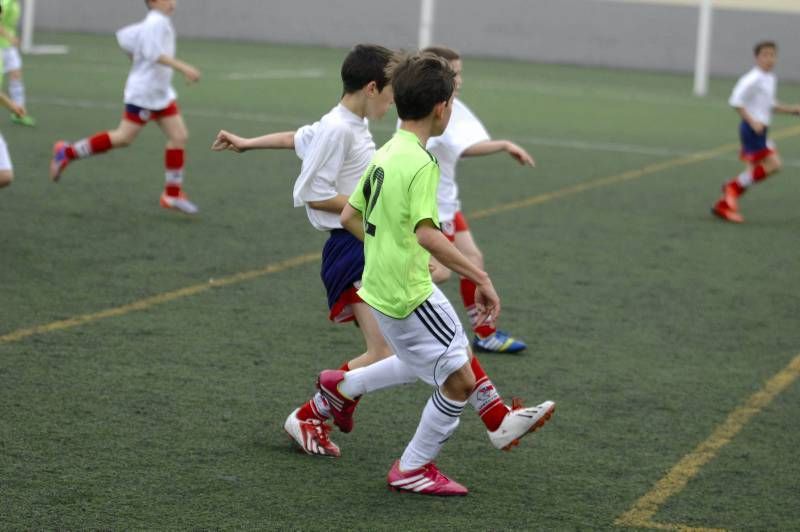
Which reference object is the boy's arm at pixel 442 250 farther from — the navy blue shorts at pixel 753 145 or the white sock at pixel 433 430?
the navy blue shorts at pixel 753 145

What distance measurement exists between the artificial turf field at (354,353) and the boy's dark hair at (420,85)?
1431 mm

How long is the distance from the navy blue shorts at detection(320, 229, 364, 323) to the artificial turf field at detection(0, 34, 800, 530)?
60 cm

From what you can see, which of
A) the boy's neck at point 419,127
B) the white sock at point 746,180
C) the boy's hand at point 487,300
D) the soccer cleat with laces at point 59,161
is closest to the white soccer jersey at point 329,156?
the boy's neck at point 419,127

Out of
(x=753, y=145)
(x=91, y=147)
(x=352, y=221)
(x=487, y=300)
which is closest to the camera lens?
(x=487, y=300)

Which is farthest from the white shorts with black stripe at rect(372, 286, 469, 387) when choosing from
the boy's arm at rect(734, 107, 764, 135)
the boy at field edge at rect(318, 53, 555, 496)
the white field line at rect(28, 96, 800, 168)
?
the white field line at rect(28, 96, 800, 168)

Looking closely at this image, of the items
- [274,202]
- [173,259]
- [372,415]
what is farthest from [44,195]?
[372,415]

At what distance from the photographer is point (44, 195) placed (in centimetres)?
1184

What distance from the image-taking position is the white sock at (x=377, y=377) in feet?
17.7

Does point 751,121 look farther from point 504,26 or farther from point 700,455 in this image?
point 504,26

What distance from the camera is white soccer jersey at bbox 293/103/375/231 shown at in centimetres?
565

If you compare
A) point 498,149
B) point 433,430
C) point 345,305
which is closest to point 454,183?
point 498,149

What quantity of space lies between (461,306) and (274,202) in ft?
13.0

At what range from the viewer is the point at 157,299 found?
8289 mm

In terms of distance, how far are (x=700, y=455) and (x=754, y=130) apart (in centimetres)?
767
